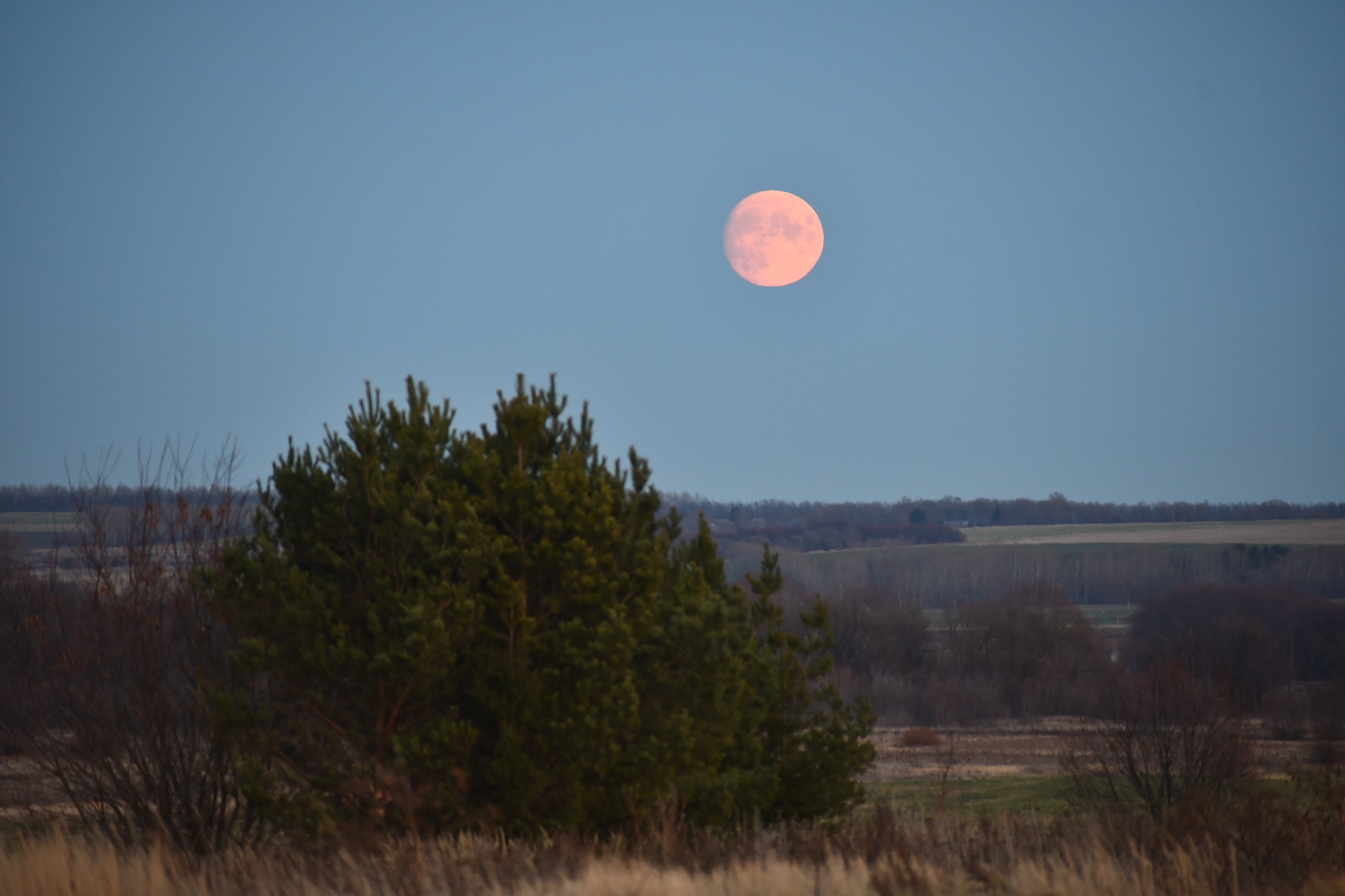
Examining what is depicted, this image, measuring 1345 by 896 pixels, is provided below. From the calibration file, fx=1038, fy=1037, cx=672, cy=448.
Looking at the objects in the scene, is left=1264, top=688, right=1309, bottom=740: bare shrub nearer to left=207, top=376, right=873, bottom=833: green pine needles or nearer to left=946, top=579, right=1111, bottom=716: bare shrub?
left=946, top=579, right=1111, bottom=716: bare shrub

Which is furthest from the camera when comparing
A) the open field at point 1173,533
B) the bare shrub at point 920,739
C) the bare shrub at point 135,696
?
the open field at point 1173,533

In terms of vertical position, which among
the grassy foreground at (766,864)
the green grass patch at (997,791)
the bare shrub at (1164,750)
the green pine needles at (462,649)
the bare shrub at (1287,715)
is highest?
the green pine needles at (462,649)

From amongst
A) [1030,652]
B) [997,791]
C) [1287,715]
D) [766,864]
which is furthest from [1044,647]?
[766,864]

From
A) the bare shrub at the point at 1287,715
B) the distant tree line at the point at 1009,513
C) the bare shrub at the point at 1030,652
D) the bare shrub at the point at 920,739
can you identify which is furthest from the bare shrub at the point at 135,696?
the distant tree line at the point at 1009,513

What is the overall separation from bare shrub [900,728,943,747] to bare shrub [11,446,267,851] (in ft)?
144

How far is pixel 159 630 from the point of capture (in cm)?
962

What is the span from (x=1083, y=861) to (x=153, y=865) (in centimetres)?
667

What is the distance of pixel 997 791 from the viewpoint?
29625 millimetres

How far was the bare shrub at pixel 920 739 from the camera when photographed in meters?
49.7

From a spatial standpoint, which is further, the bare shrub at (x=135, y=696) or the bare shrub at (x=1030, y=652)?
the bare shrub at (x=1030, y=652)

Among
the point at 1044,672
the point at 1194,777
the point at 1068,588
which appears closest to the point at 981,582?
the point at 1068,588

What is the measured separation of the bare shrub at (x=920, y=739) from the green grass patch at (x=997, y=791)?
15.5 metres

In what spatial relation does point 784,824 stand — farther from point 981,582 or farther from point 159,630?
point 981,582

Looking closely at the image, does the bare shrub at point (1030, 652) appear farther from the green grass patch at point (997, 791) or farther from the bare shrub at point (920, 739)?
the green grass patch at point (997, 791)
